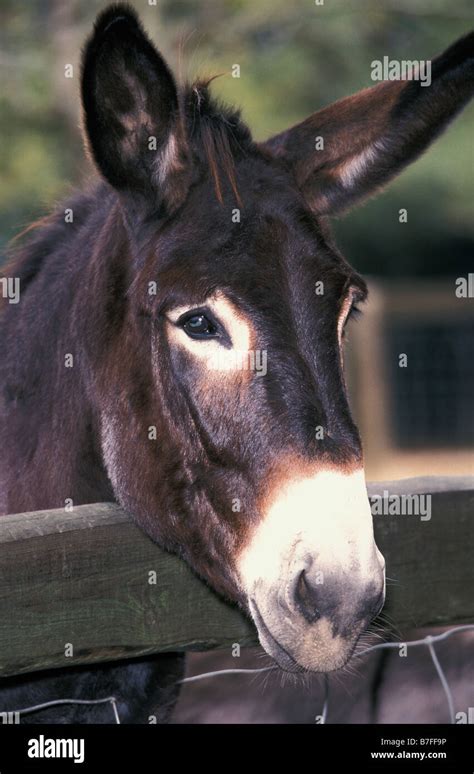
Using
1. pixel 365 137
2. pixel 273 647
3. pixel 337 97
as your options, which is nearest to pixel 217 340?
pixel 273 647

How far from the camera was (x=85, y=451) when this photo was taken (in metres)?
3.10

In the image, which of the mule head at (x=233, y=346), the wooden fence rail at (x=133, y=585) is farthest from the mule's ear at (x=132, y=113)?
the wooden fence rail at (x=133, y=585)

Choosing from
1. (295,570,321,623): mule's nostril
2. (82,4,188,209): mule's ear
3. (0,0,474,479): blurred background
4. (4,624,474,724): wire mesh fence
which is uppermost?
(0,0,474,479): blurred background

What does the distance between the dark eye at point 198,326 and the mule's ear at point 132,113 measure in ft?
1.32

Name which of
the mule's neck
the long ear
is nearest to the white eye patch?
the mule's neck

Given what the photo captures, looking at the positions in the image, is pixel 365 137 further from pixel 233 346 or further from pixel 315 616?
pixel 315 616

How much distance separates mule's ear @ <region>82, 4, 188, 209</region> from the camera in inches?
109

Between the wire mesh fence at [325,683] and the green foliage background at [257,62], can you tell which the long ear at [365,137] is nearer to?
the wire mesh fence at [325,683]

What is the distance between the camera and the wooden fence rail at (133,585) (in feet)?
7.95

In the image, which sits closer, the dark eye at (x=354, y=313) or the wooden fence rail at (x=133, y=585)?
the wooden fence rail at (x=133, y=585)

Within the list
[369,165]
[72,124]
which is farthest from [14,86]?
[369,165]

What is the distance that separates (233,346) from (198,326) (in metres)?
0.13

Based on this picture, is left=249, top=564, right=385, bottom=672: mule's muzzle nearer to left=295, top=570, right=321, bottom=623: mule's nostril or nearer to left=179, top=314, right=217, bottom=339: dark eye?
left=295, top=570, right=321, bottom=623: mule's nostril

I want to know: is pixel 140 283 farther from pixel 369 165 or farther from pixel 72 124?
pixel 72 124
